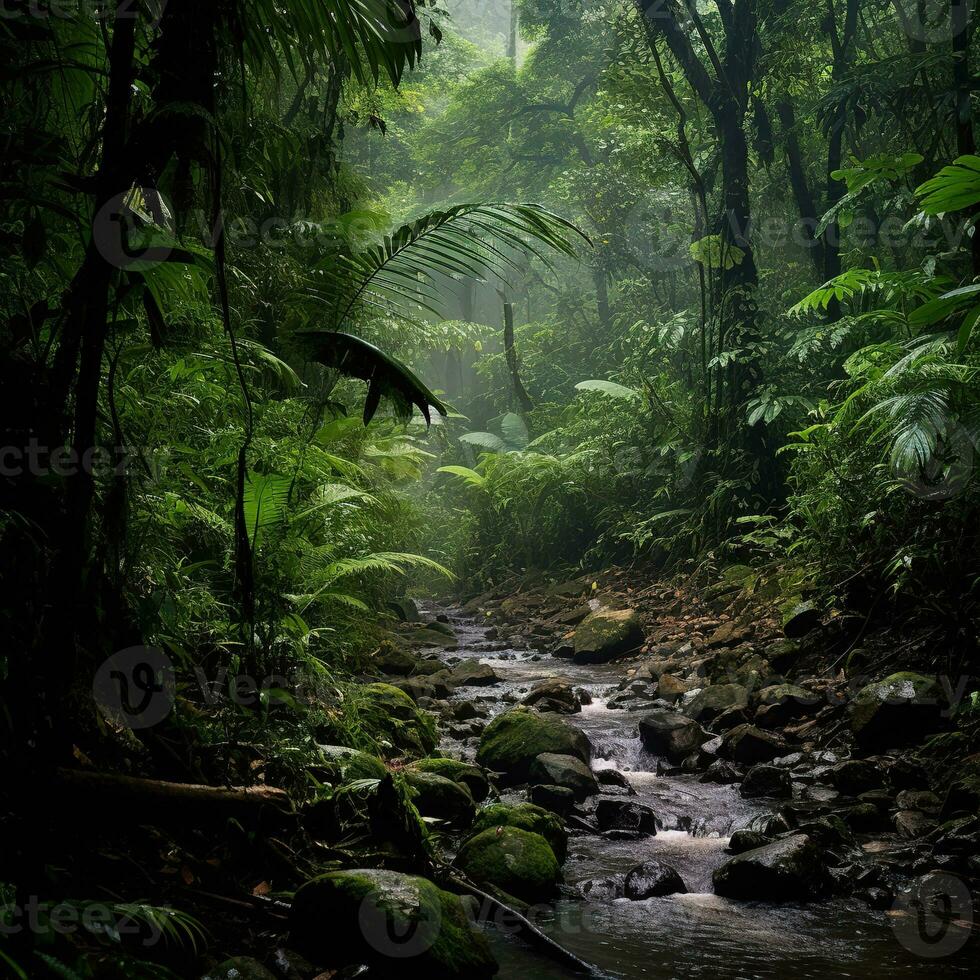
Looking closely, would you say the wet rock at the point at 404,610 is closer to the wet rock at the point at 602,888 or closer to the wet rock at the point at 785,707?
the wet rock at the point at 785,707

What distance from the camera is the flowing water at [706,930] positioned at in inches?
115

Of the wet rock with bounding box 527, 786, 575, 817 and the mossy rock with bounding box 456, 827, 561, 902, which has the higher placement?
the wet rock with bounding box 527, 786, 575, 817

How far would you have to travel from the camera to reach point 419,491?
18984 mm

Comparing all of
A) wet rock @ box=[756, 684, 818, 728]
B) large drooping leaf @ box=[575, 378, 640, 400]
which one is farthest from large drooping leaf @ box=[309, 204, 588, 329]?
large drooping leaf @ box=[575, 378, 640, 400]

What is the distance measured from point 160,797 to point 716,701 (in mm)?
4402

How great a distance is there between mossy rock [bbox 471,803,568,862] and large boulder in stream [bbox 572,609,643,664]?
4.38m

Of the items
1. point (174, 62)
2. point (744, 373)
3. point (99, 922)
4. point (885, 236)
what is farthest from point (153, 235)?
point (885, 236)

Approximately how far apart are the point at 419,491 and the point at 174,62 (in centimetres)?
1688

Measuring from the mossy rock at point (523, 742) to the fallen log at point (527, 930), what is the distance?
5.71 feet

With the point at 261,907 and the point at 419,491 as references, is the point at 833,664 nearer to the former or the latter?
the point at 261,907

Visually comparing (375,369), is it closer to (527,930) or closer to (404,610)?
(527,930)

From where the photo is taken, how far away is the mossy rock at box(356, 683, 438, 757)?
446cm

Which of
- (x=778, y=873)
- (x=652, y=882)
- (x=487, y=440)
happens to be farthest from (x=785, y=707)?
(x=487, y=440)

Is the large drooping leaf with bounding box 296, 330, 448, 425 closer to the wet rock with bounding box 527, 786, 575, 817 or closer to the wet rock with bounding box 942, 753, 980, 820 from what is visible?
the wet rock with bounding box 527, 786, 575, 817
